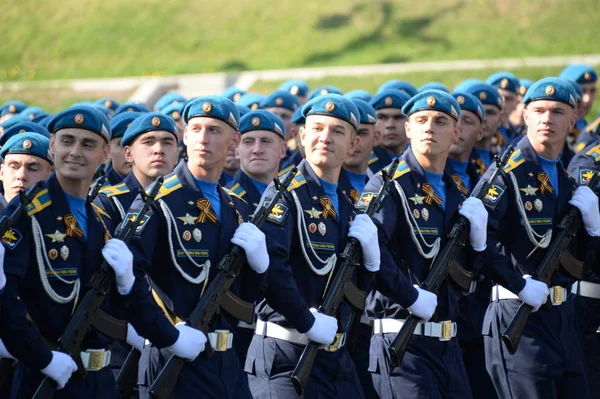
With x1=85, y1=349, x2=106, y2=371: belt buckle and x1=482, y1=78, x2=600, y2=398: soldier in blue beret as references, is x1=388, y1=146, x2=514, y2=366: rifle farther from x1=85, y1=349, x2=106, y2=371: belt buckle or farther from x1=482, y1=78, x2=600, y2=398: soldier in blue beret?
x1=85, y1=349, x2=106, y2=371: belt buckle

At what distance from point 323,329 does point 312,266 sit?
0.42 meters

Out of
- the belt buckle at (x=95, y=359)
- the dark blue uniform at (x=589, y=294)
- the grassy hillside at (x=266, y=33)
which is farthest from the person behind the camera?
the grassy hillside at (x=266, y=33)

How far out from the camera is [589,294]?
9.05 metres

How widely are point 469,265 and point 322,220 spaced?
52.2 inches

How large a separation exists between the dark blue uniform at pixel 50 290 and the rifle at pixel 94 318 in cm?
7

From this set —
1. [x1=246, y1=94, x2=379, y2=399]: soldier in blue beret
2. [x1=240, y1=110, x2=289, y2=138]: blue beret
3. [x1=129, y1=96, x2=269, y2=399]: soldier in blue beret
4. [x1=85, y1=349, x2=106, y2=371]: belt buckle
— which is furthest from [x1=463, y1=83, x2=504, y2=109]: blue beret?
[x1=85, y1=349, x2=106, y2=371]: belt buckle

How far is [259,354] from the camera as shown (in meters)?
6.45

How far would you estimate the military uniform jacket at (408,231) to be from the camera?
6.94 metres

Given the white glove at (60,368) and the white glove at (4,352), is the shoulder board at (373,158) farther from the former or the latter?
the white glove at (60,368)

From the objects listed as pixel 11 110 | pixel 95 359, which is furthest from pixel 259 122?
pixel 11 110

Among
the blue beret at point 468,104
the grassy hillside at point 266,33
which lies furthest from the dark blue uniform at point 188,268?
the grassy hillside at point 266,33

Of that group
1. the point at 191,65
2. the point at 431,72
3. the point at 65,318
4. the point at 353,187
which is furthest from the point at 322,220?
the point at 191,65

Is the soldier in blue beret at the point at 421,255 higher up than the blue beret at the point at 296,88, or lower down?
lower down

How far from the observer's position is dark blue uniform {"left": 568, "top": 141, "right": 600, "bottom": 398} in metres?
8.59
